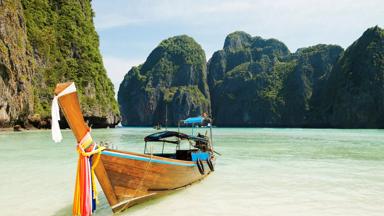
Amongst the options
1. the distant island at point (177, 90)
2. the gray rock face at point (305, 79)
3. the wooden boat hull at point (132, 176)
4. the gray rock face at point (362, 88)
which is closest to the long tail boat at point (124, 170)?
the wooden boat hull at point (132, 176)

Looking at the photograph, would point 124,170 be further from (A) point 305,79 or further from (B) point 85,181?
(A) point 305,79

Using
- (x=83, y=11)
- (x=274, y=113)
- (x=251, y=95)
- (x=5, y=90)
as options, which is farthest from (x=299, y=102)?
(x=5, y=90)

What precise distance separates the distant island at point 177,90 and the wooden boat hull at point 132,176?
1030 centimetres

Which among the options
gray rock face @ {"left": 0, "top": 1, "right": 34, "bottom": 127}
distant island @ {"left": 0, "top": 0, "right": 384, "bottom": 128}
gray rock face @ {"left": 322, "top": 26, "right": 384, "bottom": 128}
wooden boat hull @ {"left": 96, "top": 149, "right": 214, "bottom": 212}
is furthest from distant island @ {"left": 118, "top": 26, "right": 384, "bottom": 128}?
wooden boat hull @ {"left": 96, "top": 149, "right": 214, "bottom": 212}

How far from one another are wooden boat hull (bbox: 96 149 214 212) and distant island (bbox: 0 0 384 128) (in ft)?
33.8

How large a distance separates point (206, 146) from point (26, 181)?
7713 mm

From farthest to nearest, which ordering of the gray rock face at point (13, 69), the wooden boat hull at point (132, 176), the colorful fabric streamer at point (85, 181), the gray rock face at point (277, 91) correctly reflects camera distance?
the gray rock face at point (277, 91)
the gray rock face at point (13, 69)
the wooden boat hull at point (132, 176)
the colorful fabric streamer at point (85, 181)

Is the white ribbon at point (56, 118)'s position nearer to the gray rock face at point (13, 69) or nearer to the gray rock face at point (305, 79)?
the gray rock face at point (13, 69)

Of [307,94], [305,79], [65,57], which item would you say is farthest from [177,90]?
[65,57]

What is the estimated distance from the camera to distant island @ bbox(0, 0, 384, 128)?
5403 centimetres

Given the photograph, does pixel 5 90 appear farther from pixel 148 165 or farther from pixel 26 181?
pixel 148 165

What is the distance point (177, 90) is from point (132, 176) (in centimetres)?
19150

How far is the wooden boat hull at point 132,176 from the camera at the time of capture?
27.5 ft

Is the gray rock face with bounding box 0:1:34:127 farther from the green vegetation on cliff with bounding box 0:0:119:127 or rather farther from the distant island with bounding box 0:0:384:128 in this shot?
the green vegetation on cliff with bounding box 0:0:119:127
